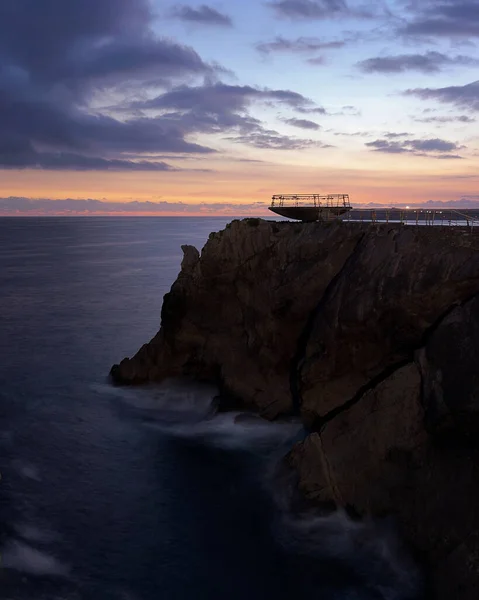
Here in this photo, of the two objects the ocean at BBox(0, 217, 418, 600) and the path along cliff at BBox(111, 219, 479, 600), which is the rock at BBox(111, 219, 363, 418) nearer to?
the path along cliff at BBox(111, 219, 479, 600)

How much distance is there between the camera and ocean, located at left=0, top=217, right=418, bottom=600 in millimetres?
20891

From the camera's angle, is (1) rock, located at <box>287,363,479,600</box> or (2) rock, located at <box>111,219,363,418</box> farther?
(2) rock, located at <box>111,219,363,418</box>

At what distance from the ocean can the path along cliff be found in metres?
1.80

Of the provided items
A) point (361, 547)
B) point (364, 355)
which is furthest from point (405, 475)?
point (364, 355)

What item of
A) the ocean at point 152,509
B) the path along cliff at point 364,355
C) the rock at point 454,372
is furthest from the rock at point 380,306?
the ocean at point 152,509

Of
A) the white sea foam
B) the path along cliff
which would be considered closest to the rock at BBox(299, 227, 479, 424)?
the path along cliff

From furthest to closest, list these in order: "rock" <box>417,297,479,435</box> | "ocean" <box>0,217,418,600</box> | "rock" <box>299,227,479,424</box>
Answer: "rock" <box>299,227,479,424</box> < "rock" <box>417,297,479,435</box> < "ocean" <box>0,217,418,600</box>

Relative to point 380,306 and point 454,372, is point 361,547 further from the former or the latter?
point 380,306

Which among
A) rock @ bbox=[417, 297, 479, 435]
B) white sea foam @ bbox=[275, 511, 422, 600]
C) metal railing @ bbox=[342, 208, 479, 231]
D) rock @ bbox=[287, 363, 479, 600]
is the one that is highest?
metal railing @ bbox=[342, 208, 479, 231]

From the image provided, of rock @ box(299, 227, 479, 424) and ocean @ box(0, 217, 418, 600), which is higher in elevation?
rock @ box(299, 227, 479, 424)

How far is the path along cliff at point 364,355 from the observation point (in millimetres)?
21297

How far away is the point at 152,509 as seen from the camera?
25.6 metres

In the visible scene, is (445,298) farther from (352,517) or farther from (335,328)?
(352,517)

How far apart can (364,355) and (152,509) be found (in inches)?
490
